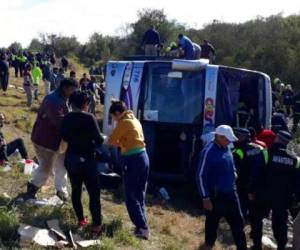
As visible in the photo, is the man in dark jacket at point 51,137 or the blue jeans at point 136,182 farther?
→ the man in dark jacket at point 51,137

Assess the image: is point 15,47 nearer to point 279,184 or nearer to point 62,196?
point 62,196

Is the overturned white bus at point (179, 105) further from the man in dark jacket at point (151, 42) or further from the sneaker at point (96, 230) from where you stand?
the man in dark jacket at point (151, 42)

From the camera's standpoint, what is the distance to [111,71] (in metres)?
11.8

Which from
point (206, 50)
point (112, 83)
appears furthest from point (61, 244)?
point (206, 50)

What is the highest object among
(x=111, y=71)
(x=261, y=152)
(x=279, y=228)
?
(x=111, y=71)

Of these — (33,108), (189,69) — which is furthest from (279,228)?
(33,108)

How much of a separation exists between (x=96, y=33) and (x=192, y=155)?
49.2 meters

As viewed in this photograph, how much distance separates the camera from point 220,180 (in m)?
6.38

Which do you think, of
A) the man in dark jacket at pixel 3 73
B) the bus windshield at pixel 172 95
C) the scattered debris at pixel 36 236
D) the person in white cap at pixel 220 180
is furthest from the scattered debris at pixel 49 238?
the man in dark jacket at pixel 3 73

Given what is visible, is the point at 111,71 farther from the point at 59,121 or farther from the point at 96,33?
the point at 96,33

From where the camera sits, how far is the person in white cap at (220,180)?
635 cm

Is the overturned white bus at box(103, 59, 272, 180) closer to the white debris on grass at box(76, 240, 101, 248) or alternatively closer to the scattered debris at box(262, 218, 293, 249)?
the scattered debris at box(262, 218, 293, 249)

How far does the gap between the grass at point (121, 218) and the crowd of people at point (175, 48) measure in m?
3.15

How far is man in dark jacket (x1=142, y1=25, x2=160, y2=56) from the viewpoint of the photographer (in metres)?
14.9
